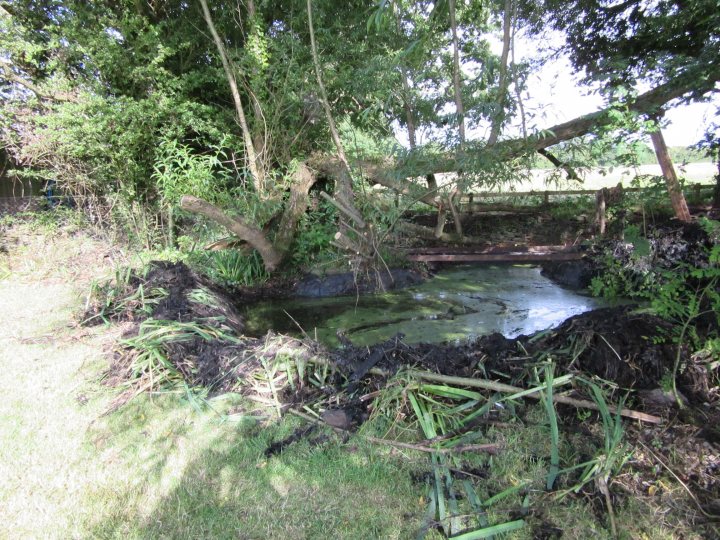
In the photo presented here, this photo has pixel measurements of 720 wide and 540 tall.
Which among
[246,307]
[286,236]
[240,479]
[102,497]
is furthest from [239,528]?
[286,236]

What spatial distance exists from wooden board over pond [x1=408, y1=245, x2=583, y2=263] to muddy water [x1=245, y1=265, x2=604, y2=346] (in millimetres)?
453

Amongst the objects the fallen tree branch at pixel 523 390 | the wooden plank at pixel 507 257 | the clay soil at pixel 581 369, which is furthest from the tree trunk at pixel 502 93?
the fallen tree branch at pixel 523 390

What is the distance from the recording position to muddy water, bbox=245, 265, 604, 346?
17.4 feet

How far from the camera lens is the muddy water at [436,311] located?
5301 millimetres

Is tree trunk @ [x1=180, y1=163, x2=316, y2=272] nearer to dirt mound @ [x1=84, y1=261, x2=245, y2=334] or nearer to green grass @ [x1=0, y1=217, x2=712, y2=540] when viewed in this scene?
dirt mound @ [x1=84, y1=261, x2=245, y2=334]

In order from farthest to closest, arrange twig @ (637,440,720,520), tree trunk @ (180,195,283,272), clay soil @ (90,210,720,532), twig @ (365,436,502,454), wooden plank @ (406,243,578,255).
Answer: wooden plank @ (406,243,578,255) < tree trunk @ (180,195,283,272) < twig @ (365,436,502,454) < clay soil @ (90,210,720,532) < twig @ (637,440,720,520)

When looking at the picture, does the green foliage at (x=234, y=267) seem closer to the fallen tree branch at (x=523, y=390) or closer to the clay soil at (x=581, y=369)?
the clay soil at (x=581, y=369)

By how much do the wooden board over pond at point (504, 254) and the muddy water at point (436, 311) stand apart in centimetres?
45

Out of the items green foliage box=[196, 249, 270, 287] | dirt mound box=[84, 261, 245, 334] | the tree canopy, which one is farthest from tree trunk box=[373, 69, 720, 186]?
dirt mound box=[84, 261, 245, 334]

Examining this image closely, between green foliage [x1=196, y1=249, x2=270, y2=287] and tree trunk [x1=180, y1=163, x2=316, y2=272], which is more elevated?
tree trunk [x1=180, y1=163, x2=316, y2=272]

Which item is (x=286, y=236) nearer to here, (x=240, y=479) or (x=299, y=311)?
(x=299, y=311)

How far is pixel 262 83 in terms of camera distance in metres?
8.18

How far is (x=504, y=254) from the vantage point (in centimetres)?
779

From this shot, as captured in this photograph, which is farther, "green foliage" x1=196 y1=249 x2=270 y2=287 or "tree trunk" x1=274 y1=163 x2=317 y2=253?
"tree trunk" x1=274 y1=163 x2=317 y2=253
